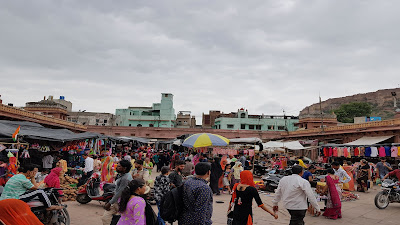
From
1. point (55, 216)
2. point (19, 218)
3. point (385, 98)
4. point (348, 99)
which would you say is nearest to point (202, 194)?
point (19, 218)

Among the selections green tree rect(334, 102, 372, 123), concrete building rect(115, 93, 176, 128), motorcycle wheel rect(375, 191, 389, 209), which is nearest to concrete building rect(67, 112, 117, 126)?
concrete building rect(115, 93, 176, 128)

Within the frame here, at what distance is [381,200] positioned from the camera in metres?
8.59

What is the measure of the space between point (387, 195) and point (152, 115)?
42.7 meters

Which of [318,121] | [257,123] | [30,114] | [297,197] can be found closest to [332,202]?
[297,197]

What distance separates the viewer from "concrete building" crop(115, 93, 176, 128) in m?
47.4

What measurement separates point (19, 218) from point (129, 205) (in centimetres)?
116

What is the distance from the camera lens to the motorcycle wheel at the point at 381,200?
850cm

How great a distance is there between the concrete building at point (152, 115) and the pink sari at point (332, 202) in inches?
1563

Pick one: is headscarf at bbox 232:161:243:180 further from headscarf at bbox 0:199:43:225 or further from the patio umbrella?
headscarf at bbox 0:199:43:225

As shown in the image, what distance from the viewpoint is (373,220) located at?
732cm

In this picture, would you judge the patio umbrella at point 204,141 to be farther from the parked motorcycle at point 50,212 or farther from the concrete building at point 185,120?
the concrete building at point 185,120

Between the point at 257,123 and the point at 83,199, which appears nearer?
the point at 83,199

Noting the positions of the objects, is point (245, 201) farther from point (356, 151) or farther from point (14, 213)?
point (356, 151)

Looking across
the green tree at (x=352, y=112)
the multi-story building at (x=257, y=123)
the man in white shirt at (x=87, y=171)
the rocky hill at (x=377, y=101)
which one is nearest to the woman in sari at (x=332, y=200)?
the man in white shirt at (x=87, y=171)
